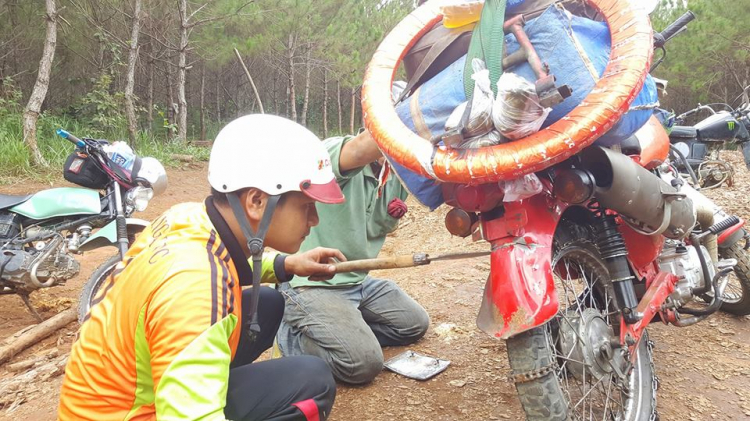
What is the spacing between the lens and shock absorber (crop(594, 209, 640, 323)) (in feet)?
6.14

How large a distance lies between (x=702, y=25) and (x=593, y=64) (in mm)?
14567

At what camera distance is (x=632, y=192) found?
1.63 m

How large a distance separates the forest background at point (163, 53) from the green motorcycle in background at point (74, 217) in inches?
180

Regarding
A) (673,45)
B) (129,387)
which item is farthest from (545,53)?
(673,45)

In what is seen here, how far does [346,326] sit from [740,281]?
7.70 feet

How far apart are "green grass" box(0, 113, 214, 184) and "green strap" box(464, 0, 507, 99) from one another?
25.1 feet

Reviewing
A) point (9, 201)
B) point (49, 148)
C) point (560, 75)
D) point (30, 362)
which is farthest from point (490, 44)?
point (49, 148)

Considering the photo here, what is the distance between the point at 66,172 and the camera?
11.7ft

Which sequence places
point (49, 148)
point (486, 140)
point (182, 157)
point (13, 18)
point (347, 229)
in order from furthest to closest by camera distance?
point (13, 18), point (182, 157), point (49, 148), point (347, 229), point (486, 140)

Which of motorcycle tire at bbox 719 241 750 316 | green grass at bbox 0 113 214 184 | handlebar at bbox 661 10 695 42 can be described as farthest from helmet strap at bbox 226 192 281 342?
green grass at bbox 0 113 214 184

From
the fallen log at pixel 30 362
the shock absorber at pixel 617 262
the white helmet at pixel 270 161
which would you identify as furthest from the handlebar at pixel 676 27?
the fallen log at pixel 30 362

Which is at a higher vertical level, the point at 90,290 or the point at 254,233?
the point at 254,233

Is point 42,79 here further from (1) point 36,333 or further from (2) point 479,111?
(2) point 479,111

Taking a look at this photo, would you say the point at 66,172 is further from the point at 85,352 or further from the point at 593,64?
the point at 593,64
